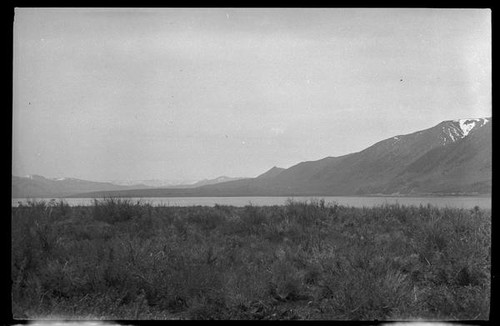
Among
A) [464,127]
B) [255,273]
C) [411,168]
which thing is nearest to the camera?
[255,273]

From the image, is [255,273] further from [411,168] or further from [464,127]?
[411,168]

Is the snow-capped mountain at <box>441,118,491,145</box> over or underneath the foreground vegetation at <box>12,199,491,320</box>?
over

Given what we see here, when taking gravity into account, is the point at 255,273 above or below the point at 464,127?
below

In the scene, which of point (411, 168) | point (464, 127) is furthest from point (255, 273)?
point (411, 168)

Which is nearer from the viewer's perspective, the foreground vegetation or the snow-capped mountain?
the foreground vegetation

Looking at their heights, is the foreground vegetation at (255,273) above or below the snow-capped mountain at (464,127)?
below

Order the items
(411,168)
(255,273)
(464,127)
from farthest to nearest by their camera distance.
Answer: (411,168) < (464,127) < (255,273)

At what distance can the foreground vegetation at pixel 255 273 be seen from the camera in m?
4.80

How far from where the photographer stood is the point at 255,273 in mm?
5684

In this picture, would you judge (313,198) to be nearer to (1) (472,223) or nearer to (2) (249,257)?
(1) (472,223)

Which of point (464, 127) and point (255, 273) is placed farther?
point (464, 127)

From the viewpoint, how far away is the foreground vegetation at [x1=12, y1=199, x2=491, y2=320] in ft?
15.7

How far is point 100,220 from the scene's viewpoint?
33.8ft

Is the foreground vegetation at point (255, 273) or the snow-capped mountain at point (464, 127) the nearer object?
the foreground vegetation at point (255, 273)
